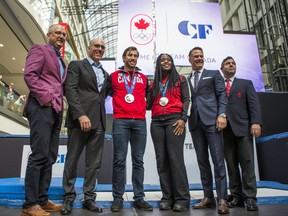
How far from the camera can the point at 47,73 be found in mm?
2299

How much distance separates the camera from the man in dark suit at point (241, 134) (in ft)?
8.17

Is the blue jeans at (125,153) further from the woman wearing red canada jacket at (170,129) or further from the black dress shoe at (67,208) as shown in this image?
the black dress shoe at (67,208)

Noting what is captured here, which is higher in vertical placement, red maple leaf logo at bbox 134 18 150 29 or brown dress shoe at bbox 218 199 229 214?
red maple leaf logo at bbox 134 18 150 29

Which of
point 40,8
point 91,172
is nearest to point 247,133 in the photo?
point 91,172

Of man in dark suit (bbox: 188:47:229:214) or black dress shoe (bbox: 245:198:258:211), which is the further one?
man in dark suit (bbox: 188:47:229:214)

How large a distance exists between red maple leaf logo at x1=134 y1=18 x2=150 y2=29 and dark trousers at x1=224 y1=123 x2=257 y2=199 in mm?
3843

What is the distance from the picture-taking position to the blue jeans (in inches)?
94.3

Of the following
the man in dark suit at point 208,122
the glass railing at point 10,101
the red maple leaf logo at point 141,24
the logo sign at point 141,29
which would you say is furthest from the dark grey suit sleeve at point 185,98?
the glass railing at point 10,101

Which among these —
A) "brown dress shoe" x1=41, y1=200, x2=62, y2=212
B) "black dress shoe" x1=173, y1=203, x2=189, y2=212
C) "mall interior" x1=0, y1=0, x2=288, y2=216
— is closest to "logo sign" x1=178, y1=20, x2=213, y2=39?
"mall interior" x1=0, y1=0, x2=288, y2=216

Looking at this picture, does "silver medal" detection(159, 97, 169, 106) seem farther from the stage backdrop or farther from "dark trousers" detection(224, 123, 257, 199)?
the stage backdrop

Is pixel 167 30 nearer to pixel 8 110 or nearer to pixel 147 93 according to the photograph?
pixel 147 93

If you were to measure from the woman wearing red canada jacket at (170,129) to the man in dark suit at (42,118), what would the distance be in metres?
0.93

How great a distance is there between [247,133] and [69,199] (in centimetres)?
180

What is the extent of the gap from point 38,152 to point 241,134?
6.16 ft
